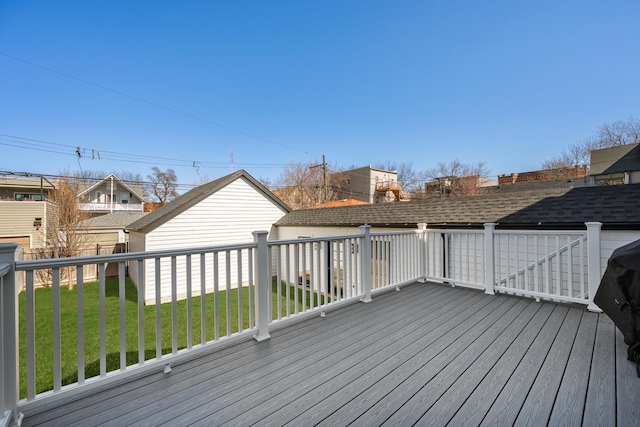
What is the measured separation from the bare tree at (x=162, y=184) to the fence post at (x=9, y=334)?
2807 centimetres

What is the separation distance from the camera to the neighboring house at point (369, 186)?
25.2m

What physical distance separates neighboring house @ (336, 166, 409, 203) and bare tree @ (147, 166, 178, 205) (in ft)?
54.4

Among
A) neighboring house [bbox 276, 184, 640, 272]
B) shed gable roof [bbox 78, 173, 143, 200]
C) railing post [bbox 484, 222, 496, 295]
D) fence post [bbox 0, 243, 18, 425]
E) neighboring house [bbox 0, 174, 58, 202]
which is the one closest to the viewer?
fence post [bbox 0, 243, 18, 425]

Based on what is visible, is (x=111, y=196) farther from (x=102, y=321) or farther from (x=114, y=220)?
(x=102, y=321)

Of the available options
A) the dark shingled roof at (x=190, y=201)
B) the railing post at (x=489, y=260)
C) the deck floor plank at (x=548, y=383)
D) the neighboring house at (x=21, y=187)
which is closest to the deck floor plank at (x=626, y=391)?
the deck floor plank at (x=548, y=383)

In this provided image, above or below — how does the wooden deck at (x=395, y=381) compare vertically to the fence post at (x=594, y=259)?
below

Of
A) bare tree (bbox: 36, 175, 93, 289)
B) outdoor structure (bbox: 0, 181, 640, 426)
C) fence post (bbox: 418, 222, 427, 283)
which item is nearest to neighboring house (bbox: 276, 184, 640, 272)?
outdoor structure (bbox: 0, 181, 640, 426)

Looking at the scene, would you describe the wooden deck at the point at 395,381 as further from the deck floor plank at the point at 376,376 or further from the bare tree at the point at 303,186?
the bare tree at the point at 303,186

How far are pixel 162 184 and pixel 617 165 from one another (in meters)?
33.4

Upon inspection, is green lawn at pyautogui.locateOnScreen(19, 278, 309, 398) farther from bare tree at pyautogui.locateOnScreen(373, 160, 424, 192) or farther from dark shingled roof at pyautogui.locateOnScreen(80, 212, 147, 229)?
bare tree at pyautogui.locateOnScreen(373, 160, 424, 192)

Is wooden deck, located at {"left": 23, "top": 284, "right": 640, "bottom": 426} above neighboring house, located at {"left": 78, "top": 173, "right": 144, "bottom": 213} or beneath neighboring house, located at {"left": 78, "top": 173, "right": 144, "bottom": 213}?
beneath

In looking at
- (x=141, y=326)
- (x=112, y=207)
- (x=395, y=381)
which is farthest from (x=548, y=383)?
(x=112, y=207)

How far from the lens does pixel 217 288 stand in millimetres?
2330

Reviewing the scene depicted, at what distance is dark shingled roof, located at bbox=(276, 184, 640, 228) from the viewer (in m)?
4.77
